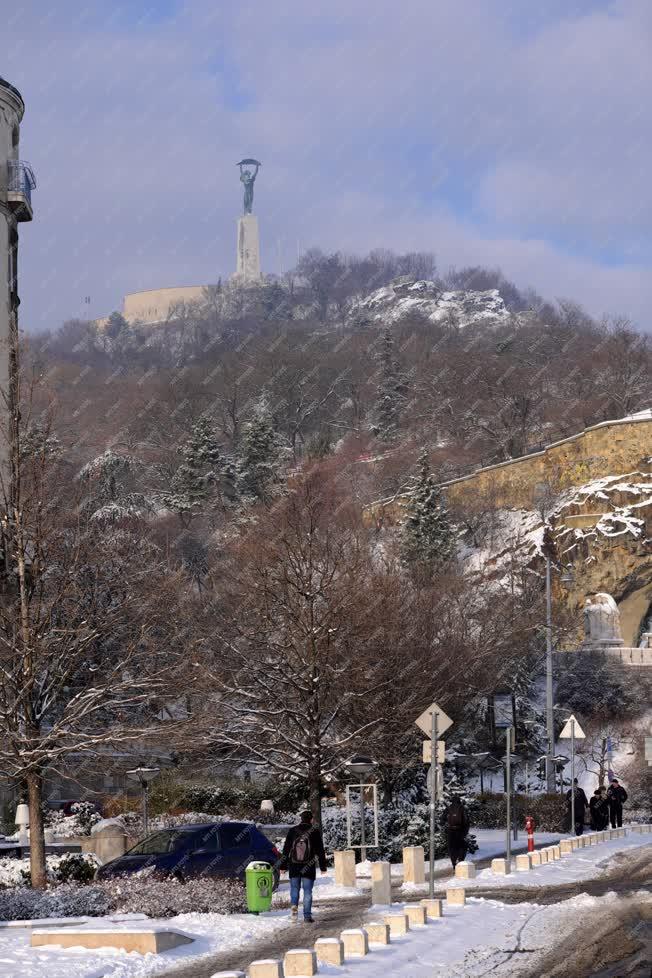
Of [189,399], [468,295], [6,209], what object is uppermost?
[468,295]

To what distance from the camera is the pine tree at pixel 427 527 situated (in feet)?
196

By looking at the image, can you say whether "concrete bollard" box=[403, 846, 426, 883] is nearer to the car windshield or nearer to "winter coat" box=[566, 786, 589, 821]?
the car windshield

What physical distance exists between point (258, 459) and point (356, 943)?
216 ft

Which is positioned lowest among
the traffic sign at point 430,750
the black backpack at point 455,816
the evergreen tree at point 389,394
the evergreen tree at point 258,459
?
the black backpack at point 455,816

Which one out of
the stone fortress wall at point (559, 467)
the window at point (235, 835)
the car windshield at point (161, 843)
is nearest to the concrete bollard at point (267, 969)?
the car windshield at point (161, 843)

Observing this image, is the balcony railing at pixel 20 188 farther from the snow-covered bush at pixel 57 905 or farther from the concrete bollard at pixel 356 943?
the concrete bollard at pixel 356 943

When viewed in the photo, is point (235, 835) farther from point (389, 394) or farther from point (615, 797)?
point (389, 394)

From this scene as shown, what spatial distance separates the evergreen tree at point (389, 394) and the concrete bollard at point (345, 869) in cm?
6866

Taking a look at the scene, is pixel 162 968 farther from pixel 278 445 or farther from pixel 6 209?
pixel 278 445

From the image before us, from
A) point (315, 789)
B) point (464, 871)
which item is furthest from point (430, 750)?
point (315, 789)

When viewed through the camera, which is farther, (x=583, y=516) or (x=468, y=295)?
(x=468, y=295)

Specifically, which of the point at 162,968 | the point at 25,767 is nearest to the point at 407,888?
the point at 25,767

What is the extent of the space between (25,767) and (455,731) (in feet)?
78.6

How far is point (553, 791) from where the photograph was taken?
139ft
